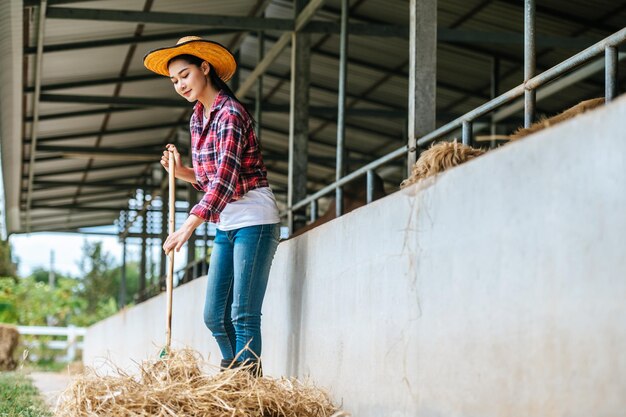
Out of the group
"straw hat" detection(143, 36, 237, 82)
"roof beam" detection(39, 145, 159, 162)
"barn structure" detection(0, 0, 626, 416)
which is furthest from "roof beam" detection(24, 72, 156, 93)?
"straw hat" detection(143, 36, 237, 82)

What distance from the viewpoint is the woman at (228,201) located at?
435 cm

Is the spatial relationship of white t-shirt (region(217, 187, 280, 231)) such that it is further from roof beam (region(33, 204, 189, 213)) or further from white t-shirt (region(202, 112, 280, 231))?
roof beam (region(33, 204, 189, 213))

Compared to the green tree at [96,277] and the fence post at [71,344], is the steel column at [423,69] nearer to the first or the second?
the fence post at [71,344]

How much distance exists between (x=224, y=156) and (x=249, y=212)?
0.28 meters

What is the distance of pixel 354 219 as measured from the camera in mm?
4414

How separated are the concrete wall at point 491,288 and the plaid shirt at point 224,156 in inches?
19.4

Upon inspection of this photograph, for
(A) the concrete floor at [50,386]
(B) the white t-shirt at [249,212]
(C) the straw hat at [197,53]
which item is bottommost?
(A) the concrete floor at [50,386]

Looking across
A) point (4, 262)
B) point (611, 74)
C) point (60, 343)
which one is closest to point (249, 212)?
point (611, 74)

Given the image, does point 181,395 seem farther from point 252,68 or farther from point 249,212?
point 252,68

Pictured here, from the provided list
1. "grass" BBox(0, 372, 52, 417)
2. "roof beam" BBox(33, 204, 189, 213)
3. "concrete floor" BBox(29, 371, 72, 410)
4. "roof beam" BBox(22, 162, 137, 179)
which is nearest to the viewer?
"concrete floor" BBox(29, 371, 72, 410)

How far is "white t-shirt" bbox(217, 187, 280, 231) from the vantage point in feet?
14.6

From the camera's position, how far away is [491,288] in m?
2.97

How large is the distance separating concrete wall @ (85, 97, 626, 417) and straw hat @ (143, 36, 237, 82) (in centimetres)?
92

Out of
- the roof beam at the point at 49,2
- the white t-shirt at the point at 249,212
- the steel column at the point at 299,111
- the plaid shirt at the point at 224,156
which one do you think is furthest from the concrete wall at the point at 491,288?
the roof beam at the point at 49,2
